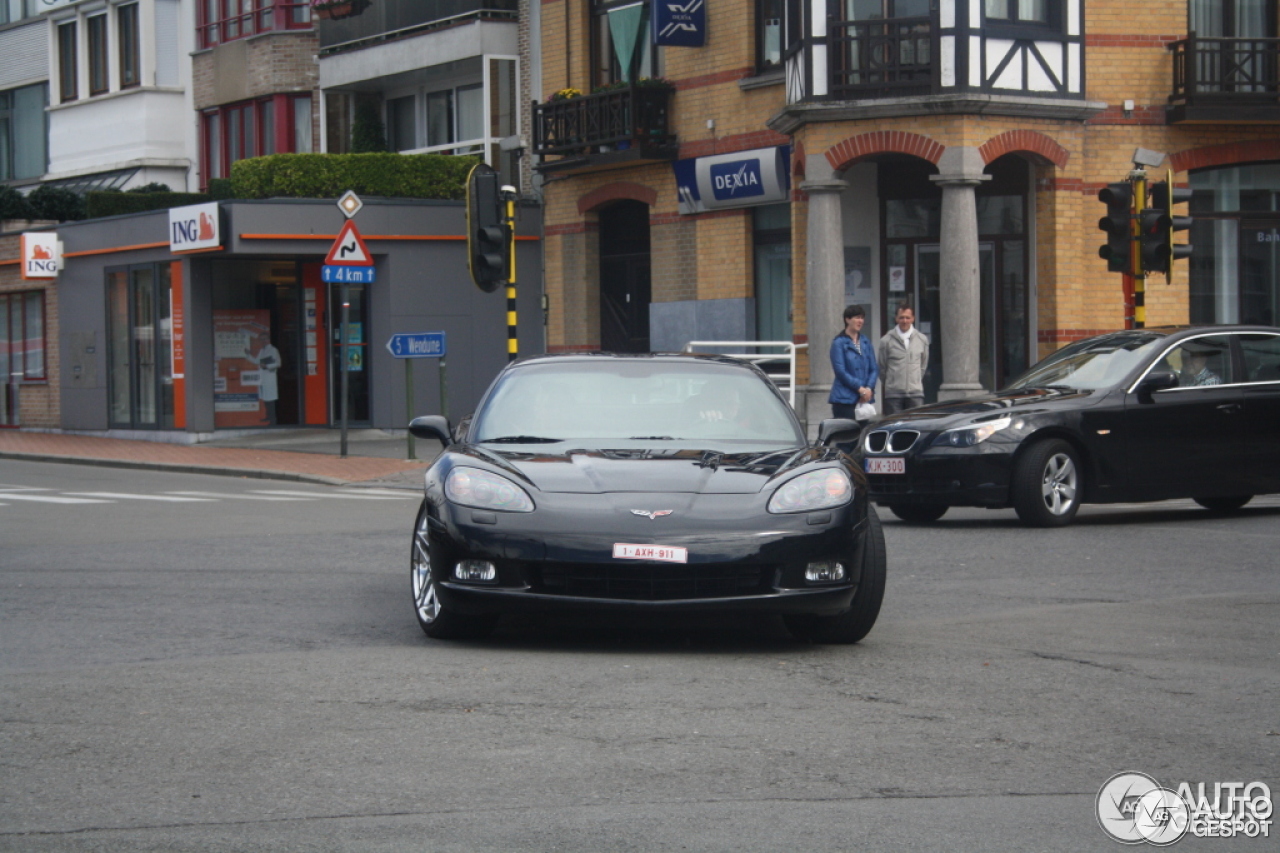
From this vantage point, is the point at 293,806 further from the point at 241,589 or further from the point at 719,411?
the point at 241,589

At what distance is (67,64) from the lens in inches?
1517

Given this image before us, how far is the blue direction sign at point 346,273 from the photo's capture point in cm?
2130

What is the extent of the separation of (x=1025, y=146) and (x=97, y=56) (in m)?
22.8

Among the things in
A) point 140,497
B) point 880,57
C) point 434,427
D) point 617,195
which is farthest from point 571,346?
point 434,427

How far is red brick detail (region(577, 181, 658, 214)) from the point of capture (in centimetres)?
2745

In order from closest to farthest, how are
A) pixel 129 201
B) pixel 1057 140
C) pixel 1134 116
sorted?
1. pixel 1057 140
2. pixel 1134 116
3. pixel 129 201

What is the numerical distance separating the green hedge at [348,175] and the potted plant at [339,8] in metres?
4.02

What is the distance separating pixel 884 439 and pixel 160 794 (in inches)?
360

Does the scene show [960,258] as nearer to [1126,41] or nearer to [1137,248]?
[1126,41]

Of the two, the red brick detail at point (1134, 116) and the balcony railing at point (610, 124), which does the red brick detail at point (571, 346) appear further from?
the red brick detail at point (1134, 116)

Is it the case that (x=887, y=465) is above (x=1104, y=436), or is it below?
below

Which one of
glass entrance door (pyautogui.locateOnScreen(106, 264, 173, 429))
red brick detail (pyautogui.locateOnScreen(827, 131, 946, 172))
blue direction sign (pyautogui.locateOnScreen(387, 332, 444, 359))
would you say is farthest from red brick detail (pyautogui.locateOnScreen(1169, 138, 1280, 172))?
glass entrance door (pyautogui.locateOnScreen(106, 264, 173, 429))

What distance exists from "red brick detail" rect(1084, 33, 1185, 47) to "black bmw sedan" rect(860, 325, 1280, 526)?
10.3 metres

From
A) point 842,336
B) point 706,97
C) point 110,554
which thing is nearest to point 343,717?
point 110,554
